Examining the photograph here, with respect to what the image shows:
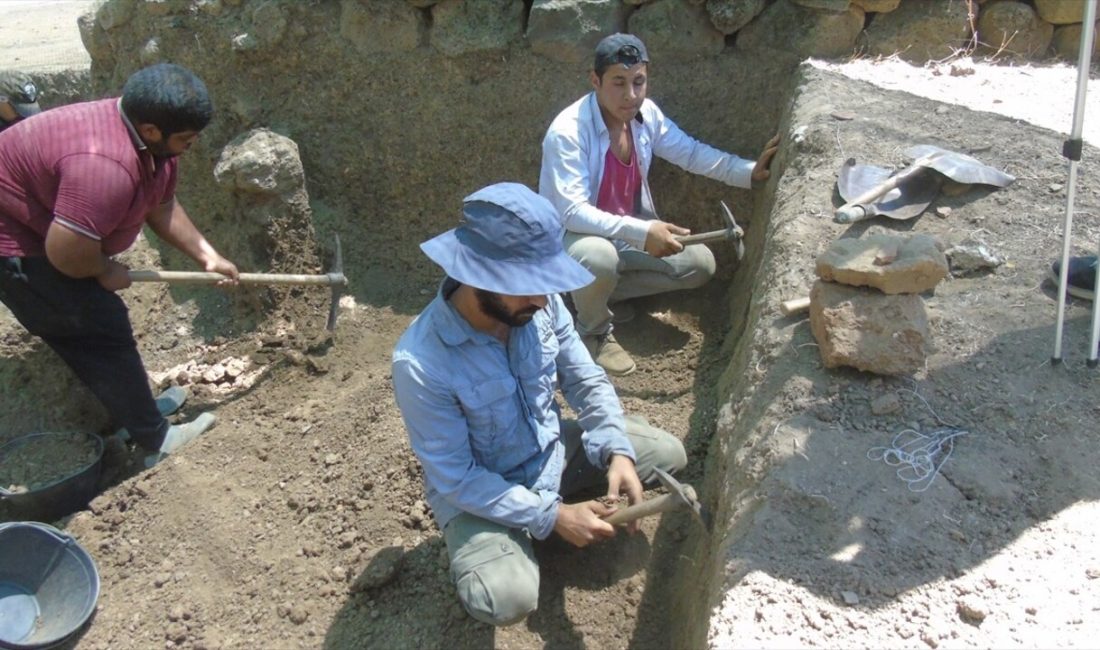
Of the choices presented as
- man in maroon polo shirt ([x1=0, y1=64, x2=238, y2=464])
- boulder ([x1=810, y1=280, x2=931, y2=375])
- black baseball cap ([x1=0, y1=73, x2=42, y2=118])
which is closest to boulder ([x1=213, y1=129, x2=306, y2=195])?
man in maroon polo shirt ([x1=0, y1=64, x2=238, y2=464])

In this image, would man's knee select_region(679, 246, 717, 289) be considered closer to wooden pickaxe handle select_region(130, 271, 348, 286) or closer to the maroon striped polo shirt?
wooden pickaxe handle select_region(130, 271, 348, 286)

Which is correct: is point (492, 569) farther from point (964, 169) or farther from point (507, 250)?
point (964, 169)

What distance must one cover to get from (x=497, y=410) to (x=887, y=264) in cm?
138

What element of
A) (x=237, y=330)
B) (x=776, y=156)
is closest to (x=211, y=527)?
(x=237, y=330)

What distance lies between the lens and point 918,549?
7.51 feet

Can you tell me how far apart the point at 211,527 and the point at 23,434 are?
1.46 meters

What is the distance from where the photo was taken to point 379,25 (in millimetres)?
5016

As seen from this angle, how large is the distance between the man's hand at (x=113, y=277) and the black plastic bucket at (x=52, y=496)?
3.11ft

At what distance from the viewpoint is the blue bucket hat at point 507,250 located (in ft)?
7.75

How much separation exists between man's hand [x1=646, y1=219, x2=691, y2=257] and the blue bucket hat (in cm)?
156

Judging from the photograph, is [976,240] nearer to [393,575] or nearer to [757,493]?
[757,493]

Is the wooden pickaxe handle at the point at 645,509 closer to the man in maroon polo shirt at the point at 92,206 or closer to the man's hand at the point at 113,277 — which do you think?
the man in maroon polo shirt at the point at 92,206

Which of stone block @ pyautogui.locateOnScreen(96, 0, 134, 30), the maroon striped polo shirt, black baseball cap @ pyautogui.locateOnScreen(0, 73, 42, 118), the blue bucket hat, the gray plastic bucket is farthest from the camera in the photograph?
stone block @ pyautogui.locateOnScreen(96, 0, 134, 30)

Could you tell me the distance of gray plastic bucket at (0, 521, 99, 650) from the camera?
11.0 feet
